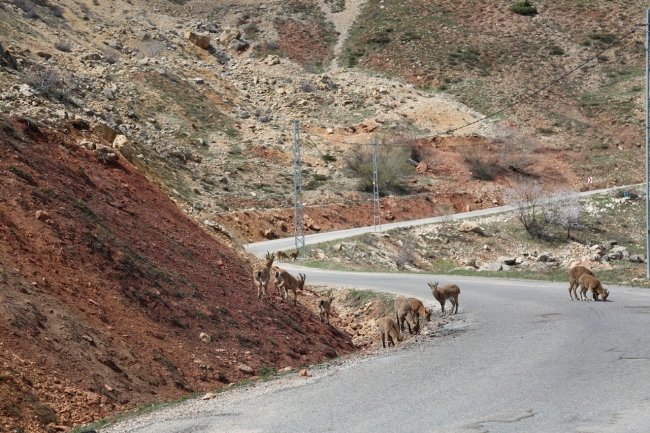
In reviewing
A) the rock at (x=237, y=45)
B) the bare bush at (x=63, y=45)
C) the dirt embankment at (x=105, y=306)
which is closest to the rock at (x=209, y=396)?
the dirt embankment at (x=105, y=306)

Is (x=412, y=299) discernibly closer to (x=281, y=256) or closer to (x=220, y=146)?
(x=281, y=256)

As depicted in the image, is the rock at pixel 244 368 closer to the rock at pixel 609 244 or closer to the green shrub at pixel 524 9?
the rock at pixel 609 244

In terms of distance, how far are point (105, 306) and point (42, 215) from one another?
2657mm

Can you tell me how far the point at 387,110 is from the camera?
72750 mm

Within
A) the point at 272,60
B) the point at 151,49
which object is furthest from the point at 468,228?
the point at 272,60

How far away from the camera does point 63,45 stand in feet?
214

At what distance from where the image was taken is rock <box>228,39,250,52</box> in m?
88.4

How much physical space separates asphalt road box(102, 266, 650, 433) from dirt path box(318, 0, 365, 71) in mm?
→ 79672

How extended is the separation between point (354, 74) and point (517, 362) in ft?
236

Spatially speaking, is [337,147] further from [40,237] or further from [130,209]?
[40,237]

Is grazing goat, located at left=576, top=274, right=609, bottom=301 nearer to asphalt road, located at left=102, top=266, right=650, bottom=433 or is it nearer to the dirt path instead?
asphalt road, located at left=102, top=266, right=650, bottom=433

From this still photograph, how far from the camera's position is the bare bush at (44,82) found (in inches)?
1735

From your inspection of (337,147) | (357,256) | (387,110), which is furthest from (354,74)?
(357,256)

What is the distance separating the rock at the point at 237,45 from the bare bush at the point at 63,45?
24.0m
